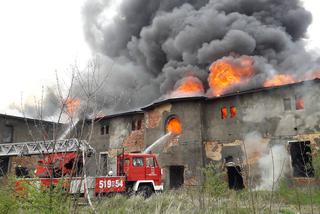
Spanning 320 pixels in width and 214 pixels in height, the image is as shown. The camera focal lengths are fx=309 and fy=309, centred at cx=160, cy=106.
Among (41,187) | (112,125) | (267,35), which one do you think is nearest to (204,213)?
(41,187)

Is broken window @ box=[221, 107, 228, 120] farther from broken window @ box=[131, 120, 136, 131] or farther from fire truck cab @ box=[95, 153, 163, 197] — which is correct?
broken window @ box=[131, 120, 136, 131]

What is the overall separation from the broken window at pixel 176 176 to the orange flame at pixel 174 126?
245cm

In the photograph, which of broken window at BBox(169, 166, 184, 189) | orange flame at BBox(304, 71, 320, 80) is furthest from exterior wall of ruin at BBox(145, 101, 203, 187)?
orange flame at BBox(304, 71, 320, 80)

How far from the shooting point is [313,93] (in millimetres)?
17000

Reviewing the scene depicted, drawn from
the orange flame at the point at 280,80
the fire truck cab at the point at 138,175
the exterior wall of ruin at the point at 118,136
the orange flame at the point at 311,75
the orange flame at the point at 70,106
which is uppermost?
the orange flame at the point at 311,75

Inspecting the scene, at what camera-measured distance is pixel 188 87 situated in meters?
26.5

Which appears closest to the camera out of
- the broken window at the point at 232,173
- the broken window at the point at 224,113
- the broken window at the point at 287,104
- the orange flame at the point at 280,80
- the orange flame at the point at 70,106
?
the orange flame at the point at 70,106

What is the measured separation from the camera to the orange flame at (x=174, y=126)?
21031mm

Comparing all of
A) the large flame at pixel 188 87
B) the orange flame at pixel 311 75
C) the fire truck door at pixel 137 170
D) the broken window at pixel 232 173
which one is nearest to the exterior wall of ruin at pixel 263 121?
the broken window at pixel 232 173

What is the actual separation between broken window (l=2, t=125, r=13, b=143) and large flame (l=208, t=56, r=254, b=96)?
719 inches

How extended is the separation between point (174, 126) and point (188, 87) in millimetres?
6166

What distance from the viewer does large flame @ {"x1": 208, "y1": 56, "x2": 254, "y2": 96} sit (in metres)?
24.6

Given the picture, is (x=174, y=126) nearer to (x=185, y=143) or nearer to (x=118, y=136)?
(x=185, y=143)

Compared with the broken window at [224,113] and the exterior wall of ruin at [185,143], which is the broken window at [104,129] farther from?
the broken window at [224,113]
